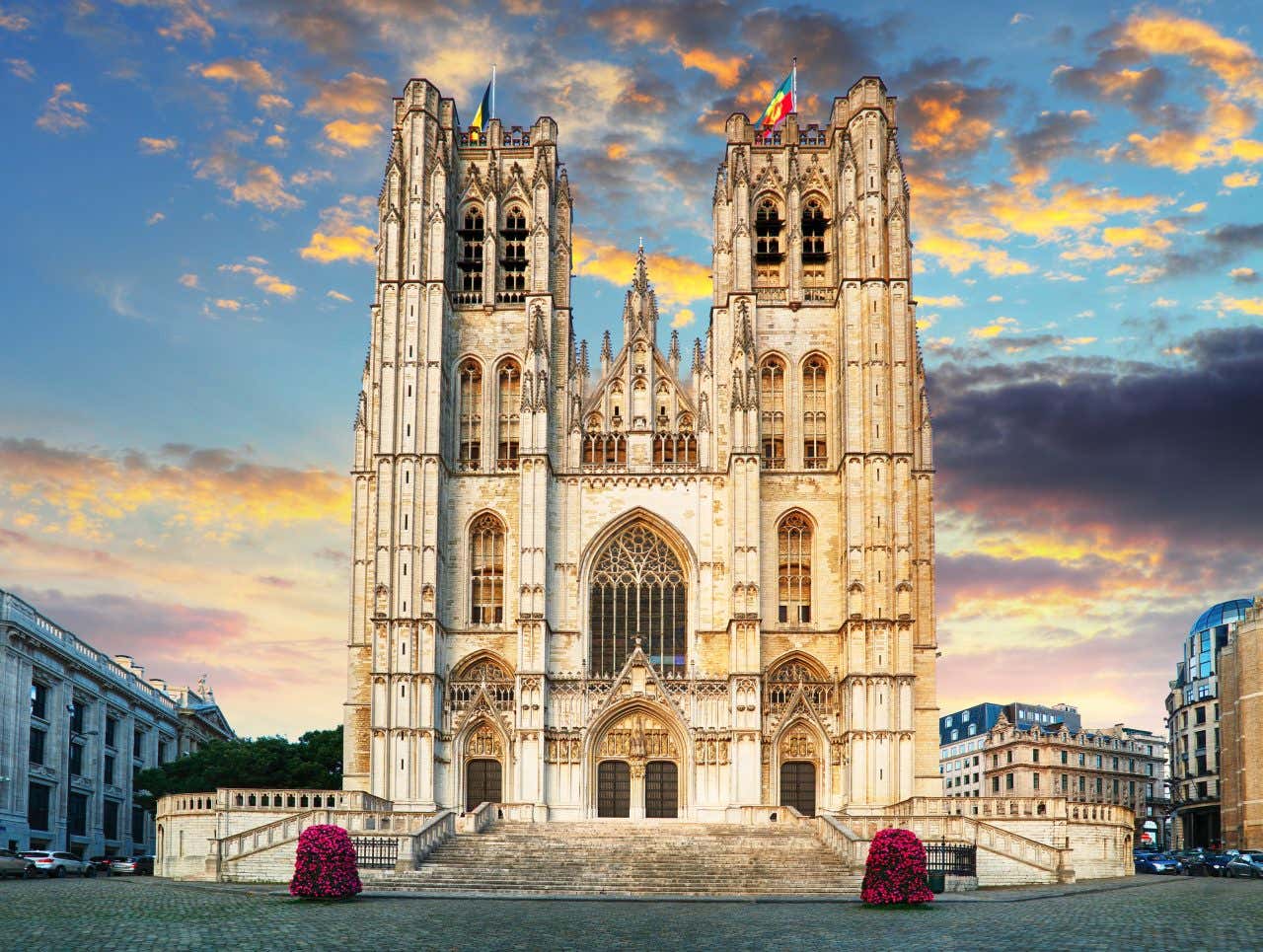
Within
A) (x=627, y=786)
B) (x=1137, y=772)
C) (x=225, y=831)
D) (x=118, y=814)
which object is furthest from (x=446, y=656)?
(x=1137, y=772)

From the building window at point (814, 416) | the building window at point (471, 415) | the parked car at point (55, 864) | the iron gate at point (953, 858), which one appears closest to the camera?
the iron gate at point (953, 858)

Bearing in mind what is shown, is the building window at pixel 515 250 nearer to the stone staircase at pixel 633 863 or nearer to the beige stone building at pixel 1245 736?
the stone staircase at pixel 633 863

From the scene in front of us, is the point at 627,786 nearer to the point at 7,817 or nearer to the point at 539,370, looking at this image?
the point at 539,370

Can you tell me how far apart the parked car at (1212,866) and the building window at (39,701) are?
51.5 metres

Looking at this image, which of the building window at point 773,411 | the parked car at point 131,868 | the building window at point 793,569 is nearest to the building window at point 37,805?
the parked car at point 131,868

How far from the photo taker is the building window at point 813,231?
63.0 meters

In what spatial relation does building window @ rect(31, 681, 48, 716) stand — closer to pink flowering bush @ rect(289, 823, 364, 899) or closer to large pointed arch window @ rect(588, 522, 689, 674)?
large pointed arch window @ rect(588, 522, 689, 674)

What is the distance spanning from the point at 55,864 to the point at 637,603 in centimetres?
2427

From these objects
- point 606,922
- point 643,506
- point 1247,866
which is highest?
point 643,506

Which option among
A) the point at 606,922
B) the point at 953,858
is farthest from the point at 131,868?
the point at 606,922

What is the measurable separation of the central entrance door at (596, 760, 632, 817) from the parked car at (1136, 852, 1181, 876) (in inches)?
892

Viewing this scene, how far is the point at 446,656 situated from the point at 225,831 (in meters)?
13.6

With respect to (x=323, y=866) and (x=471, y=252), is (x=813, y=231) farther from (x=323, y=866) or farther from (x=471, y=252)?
(x=323, y=866)

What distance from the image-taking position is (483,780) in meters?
57.3
